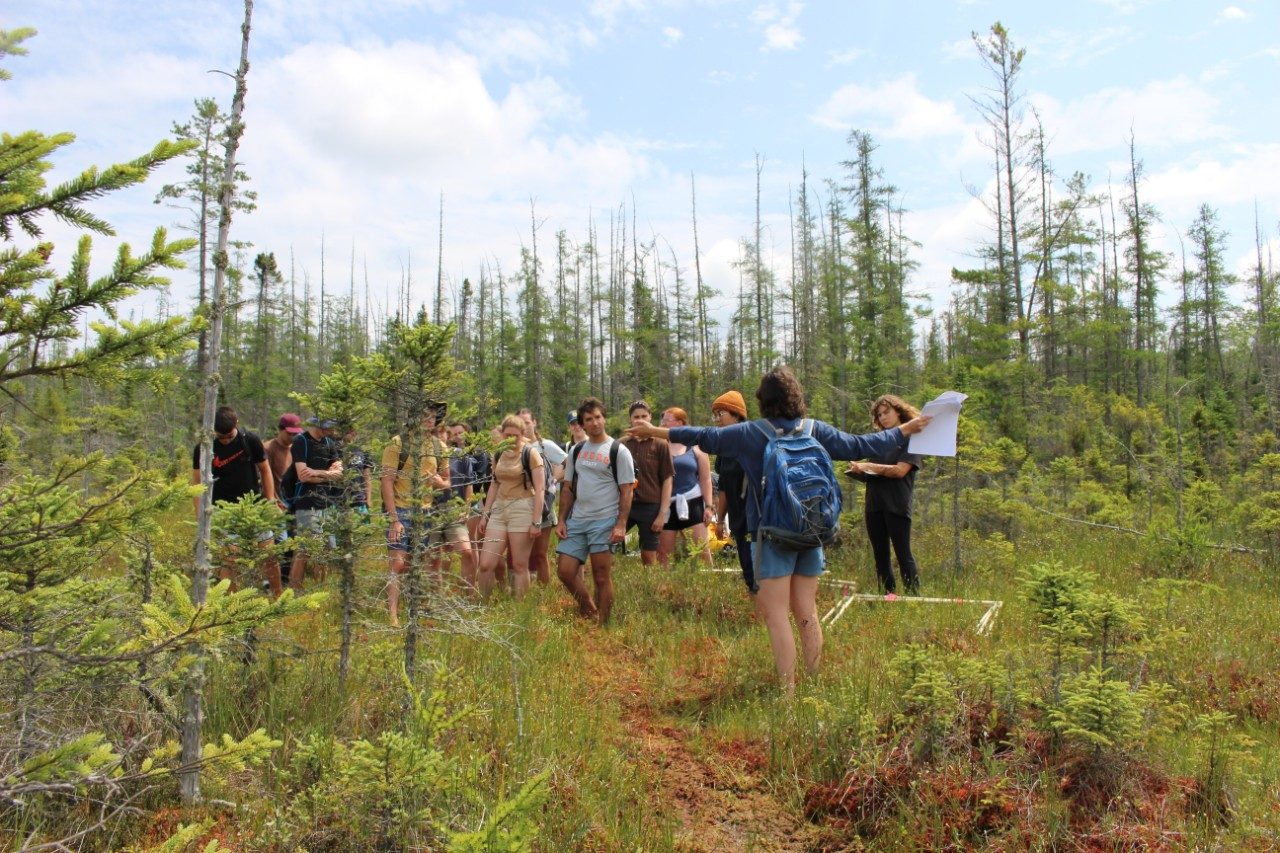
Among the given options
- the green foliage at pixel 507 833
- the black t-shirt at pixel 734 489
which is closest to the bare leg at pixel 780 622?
the black t-shirt at pixel 734 489

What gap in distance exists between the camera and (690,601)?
6.91 meters

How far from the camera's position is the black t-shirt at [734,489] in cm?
676

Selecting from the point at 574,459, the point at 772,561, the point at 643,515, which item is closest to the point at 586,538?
the point at 574,459

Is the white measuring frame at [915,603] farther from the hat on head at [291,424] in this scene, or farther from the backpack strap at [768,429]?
the hat on head at [291,424]

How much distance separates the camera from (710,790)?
12.2 feet

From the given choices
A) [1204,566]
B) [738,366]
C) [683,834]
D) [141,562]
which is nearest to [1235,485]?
[1204,566]

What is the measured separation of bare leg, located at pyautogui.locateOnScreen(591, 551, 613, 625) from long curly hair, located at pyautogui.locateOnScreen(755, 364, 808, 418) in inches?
95.2

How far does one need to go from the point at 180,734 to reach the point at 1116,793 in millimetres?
4345

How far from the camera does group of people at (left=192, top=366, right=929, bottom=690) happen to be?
434 centimetres

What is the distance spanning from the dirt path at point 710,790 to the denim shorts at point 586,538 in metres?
1.61

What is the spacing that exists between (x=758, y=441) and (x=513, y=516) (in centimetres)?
322

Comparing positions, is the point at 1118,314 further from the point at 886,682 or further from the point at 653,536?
the point at 886,682

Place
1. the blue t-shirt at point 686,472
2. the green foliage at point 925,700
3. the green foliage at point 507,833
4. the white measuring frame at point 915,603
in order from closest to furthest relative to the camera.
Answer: the green foliage at point 507,833 → the green foliage at point 925,700 → the white measuring frame at point 915,603 → the blue t-shirt at point 686,472

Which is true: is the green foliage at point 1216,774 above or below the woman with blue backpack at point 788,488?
below
